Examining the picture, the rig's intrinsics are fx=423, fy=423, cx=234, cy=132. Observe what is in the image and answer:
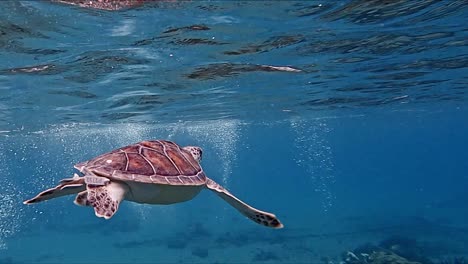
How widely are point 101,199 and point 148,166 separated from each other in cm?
127

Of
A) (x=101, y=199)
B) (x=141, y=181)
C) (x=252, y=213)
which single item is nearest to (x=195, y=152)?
(x=252, y=213)

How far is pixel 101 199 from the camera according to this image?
6.18 m

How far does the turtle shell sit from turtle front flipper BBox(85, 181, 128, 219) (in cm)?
44

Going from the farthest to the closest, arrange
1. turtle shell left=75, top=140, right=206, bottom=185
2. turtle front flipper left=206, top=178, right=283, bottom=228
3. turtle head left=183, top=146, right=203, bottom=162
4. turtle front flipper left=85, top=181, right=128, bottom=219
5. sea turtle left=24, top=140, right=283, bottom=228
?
turtle head left=183, top=146, right=203, bottom=162, turtle front flipper left=206, top=178, right=283, bottom=228, turtle shell left=75, top=140, right=206, bottom=185, sea turtle left=24, top=140, right=283, bottom=228, turtle front flipper left=85, top=181, right=128, bottom=219

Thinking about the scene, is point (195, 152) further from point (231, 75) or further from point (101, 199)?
point (231, 75)

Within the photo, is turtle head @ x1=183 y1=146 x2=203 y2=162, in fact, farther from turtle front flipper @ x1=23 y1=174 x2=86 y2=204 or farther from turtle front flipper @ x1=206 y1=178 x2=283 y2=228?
turtle front flipper @ x1=23 y1=174 x2=86 y2=204

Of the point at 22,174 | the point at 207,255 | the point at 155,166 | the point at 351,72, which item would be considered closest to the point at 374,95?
the point at 351,72

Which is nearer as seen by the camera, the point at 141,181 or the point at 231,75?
the point at 141,181

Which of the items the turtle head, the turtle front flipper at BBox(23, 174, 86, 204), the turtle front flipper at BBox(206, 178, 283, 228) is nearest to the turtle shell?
the turtle front flipper at BBox(23, 174, 86, 204)

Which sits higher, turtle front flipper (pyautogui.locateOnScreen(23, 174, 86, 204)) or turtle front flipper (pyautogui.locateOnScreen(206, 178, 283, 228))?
turtle front flipper (pyautogui.locateOnScreen(23, 174, 86, 204))

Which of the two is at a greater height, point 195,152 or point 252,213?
point 195,152

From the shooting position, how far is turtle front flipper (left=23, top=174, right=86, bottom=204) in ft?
22.0

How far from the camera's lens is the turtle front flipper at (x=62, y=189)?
672 centimetres

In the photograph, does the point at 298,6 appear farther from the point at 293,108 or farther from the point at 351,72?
the point at 293,108
